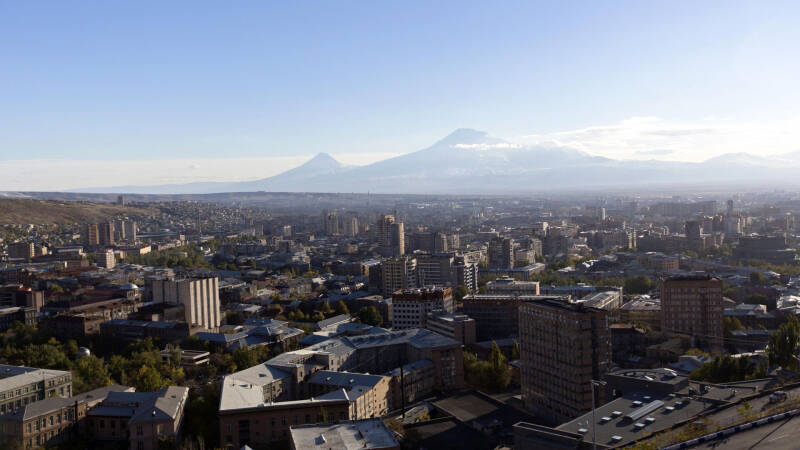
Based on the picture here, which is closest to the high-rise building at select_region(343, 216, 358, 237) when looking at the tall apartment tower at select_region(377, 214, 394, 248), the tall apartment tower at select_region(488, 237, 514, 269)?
the tall apartment tower at select_region(377, 214, 394, 248)

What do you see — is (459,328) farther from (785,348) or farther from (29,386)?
(29,386)

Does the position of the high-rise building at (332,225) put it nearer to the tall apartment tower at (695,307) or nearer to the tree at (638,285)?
the tree at (638,285)

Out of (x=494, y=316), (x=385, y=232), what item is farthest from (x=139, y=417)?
(x=385, y=232)

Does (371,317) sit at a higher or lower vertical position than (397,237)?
lower

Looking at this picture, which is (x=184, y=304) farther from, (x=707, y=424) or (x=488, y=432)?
(x=707, y=424)

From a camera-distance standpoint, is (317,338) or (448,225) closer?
(317,338)

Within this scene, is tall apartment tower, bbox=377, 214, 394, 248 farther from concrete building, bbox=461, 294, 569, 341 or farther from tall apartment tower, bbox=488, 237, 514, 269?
concrete building, bbox=461, 294, 569, 341

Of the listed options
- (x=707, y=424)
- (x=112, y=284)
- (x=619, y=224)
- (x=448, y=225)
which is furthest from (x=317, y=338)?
(x=448, y=225)
